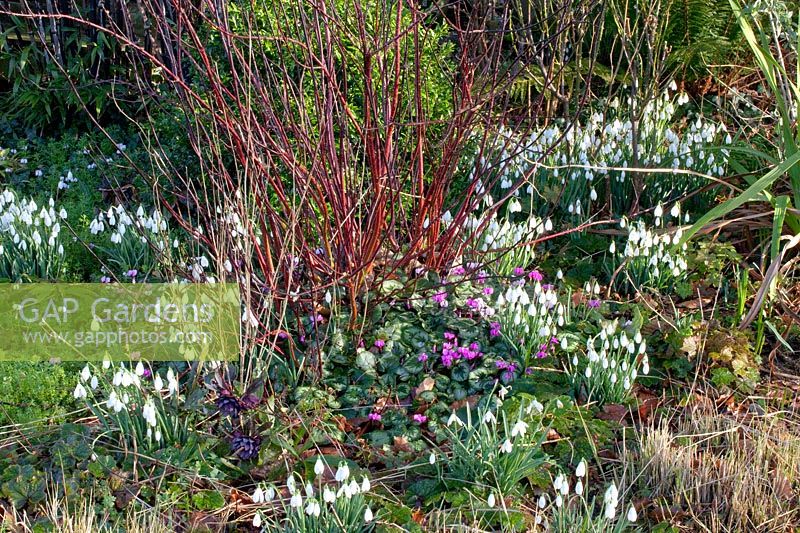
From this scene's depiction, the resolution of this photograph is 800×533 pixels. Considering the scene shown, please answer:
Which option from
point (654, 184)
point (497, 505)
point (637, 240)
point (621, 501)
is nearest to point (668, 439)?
point (621, 501)

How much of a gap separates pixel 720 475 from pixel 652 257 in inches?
49.3

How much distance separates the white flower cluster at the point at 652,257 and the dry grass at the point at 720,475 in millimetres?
956

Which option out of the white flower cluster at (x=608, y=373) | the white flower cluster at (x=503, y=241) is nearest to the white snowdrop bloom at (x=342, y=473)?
the white flower cluster at (x=608, y=373)

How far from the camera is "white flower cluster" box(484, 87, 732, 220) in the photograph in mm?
4387

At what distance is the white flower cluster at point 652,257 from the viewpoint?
12.3 feet

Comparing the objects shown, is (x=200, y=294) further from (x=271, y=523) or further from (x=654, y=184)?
(x=654, y=184)

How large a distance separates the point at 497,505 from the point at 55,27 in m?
5.23

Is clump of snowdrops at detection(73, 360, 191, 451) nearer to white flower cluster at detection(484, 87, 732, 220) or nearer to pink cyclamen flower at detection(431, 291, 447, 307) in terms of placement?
pink cyclamen flower at detection(431, 291, 447, 307)

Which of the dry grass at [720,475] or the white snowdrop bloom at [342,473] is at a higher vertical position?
the white snowdrop bloom at [342,473]

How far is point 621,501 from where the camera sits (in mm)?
2721

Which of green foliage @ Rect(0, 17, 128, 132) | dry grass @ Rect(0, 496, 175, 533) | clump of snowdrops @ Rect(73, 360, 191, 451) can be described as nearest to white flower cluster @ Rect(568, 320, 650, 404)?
clump of snowdrops @ Rect(73, 360, 191, 451)

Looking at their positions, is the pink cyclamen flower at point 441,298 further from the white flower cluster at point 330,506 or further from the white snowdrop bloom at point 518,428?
the white flower cluster at point 330,506

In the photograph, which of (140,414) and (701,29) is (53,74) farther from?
(701,29)

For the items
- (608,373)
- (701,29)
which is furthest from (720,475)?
(701,29)
